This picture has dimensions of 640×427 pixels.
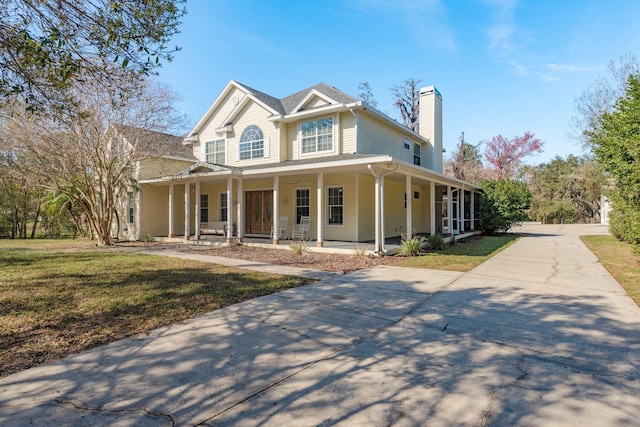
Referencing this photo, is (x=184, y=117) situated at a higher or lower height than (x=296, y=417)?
higher

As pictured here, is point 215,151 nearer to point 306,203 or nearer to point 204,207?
point 204,207

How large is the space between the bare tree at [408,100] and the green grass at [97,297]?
27394 mm

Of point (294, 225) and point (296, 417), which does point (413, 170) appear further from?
point (296, 417)

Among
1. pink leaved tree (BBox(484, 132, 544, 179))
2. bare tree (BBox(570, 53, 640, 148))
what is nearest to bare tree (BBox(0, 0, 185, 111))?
bare tree (BBox(570, 53, 640, 148))

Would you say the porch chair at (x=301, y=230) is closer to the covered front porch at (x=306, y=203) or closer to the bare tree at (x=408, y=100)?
the covered front porch at (x=306, y=203)

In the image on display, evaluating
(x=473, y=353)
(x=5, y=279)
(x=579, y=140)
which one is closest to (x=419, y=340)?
(x=473, y=353)

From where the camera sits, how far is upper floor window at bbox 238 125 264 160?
1552 centimetres

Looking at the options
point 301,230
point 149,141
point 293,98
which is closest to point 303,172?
point 301,230

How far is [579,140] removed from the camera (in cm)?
2300

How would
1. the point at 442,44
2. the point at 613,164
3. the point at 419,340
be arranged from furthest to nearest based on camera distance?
the point at 442,44 < the point at 613,164 < the point at 419,340

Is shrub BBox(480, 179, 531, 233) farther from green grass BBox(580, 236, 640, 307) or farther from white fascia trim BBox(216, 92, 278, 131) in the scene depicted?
white fascia trim BBox(216, 92, 278, 131)

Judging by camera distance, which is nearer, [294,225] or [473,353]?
[473,353]

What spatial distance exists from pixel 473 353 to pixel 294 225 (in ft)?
38.5

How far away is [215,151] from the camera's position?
17.3 metres
